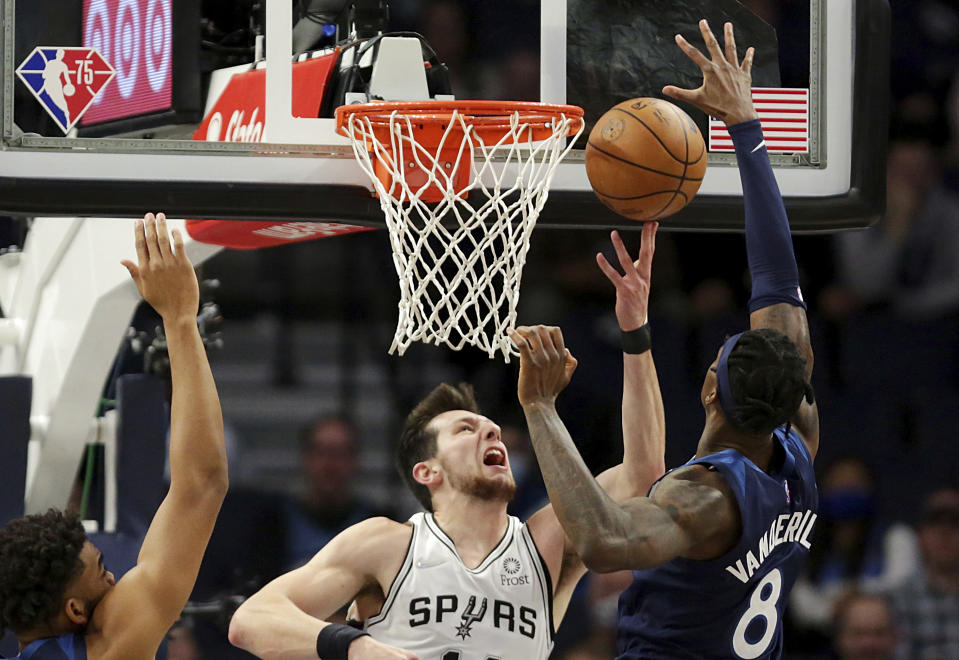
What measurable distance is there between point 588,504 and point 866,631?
4.30 metres

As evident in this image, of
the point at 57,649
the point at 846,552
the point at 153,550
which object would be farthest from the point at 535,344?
the point at 846,552

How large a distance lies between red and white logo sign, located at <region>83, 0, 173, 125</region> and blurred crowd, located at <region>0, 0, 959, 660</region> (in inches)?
107

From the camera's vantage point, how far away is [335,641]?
303 centimetres

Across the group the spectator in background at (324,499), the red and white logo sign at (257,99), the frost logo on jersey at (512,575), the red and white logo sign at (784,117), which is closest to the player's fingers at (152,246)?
the red and white logo sign at (257,99)

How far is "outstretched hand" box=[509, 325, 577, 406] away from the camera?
245cm

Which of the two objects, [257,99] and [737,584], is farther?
[257,99]

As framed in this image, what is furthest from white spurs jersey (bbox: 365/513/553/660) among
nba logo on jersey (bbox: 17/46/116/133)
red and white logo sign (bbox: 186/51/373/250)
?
nba logo on jersey (bbox: 17/46/116/133)

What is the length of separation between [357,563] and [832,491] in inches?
155

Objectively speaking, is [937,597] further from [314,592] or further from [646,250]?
[314,592]

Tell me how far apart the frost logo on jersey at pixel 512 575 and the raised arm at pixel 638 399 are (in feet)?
1.00

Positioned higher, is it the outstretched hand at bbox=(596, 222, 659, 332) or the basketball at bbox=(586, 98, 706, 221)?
the basketball at bbox=(586, 98, 706, 221)

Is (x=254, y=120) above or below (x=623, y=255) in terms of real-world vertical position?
above

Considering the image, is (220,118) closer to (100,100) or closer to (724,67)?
(100,100)

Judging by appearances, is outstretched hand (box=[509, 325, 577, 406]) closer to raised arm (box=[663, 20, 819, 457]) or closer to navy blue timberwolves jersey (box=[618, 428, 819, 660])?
navy blue timberwolves jersey (box=[618, 428, 819, 660])
